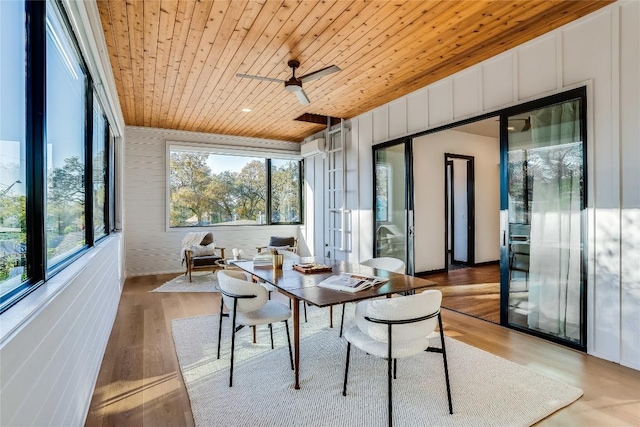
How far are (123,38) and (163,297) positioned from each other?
3.34m

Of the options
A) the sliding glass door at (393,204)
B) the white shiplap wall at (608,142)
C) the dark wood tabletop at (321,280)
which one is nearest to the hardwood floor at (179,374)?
the white shiplap wall at (608,142)

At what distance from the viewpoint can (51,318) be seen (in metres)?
1.40

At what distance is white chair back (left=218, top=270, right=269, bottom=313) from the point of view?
2.43m

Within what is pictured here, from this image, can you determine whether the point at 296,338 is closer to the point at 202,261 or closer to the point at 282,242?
the point at 202,261

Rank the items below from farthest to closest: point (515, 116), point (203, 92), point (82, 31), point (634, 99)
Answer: point (203, 92), point (515, 116), point (634, 99), point (82, 31)

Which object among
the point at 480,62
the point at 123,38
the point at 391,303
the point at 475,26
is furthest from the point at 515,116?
the point at 123,38

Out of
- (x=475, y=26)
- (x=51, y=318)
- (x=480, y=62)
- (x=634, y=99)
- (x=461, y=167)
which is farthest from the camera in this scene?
(x=461, y=167)

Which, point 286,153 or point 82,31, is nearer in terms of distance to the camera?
point 82,31

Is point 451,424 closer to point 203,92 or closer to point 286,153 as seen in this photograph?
point 203,92

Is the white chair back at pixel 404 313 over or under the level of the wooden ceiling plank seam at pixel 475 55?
under

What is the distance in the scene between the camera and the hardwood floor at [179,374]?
206 cm

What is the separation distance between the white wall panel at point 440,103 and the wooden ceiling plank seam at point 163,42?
10.2 ft

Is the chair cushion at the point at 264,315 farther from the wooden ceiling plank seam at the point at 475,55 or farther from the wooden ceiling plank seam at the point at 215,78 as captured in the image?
the wooden ceiling plank seam at the point at 475,55

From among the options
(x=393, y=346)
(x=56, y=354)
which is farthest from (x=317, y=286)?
(x=56, y=354)
